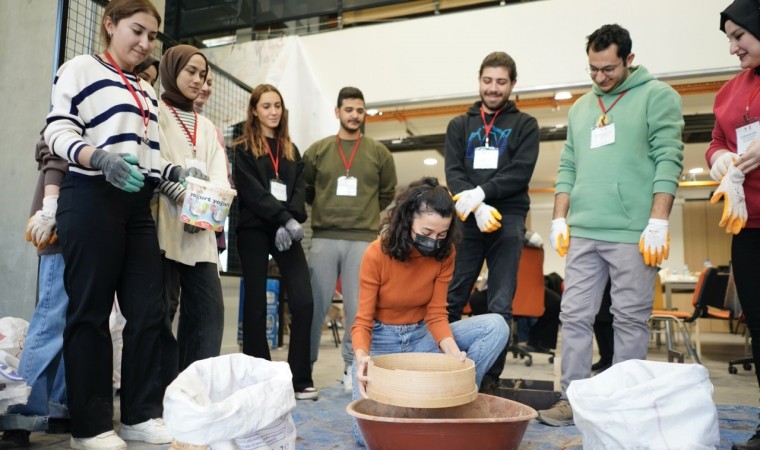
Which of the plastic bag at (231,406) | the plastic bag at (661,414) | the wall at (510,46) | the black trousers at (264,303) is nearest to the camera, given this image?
the plastic bag at (231,406)

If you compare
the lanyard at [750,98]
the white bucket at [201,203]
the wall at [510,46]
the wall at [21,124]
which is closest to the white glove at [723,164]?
the lanyard at [750,98]

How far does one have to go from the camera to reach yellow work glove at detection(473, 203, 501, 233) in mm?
2188

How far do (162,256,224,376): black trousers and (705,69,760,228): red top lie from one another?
5.64ft

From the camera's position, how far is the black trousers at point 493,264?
2.26 m

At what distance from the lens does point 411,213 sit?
169cm

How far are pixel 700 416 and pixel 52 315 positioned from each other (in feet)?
5.78

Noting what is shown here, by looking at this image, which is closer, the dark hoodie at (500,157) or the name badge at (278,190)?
the dark hoodie at (500,157)

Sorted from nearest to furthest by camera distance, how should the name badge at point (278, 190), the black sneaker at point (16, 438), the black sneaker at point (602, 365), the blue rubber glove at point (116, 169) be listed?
the blue rubber glove at point (116, 169)
the black sneaker at point (16, 438)
the name badge at point (278, 190)
the black sneaker at point (602, 365)

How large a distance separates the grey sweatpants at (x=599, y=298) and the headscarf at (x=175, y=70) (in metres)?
1.55

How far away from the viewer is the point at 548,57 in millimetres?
3957

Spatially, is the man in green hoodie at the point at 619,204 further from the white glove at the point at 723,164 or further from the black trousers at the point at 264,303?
the black trousers at the point at 264,303

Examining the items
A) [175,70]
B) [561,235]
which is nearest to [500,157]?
[561,235]

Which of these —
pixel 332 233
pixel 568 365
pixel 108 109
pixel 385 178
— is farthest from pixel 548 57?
pixel 108 109

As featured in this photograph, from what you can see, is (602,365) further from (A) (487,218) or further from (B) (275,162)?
(B) (275,162)
